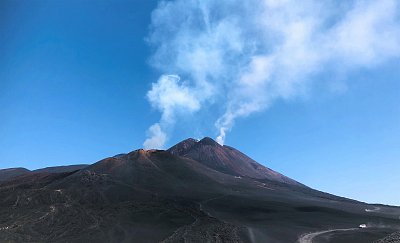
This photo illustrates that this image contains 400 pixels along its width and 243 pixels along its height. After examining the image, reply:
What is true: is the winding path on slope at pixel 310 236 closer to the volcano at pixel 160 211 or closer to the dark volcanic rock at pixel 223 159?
the volcano at pixel 160 211

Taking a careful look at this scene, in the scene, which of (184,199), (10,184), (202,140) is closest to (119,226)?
(184,199)

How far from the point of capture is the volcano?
66.3 metres

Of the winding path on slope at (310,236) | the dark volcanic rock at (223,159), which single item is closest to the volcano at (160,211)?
the winding path on slope at (310,236)

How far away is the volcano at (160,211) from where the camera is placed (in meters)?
66.3

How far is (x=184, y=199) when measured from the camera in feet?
290

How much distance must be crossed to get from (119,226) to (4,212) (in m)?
24.1

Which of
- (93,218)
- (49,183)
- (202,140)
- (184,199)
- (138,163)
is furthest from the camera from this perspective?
(202,140)

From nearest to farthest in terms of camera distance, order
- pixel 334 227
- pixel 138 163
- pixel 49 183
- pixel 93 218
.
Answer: pixel 334 227 → pixel 93 218 → pixel 49 183 → pixel 138 163

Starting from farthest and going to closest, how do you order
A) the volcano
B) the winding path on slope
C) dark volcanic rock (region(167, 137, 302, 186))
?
dark volcanic rock (region(167, 137, 302, 186)) → the volcano → the winding path on slope

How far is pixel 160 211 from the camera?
79688mm

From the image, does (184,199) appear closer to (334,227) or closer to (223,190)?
(223,190)

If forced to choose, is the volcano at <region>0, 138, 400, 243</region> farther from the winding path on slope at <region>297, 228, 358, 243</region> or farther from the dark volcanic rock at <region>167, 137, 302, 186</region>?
the dark volcanic rock at <region>167, 137, 302, 186</region>

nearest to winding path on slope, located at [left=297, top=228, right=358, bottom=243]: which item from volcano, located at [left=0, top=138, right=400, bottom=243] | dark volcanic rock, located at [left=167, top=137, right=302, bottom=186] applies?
volcano, located at [left=0, top=138, right=400, bottom=243]

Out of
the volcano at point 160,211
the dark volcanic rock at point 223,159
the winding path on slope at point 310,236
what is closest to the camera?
the winding path on slope at point 310,236
